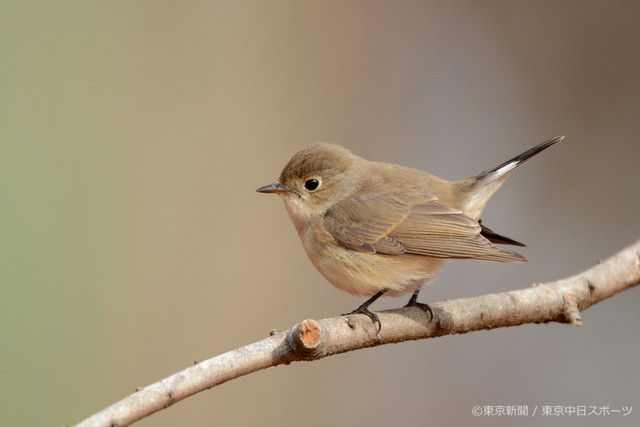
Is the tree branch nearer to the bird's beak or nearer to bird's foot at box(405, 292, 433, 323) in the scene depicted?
bird's foot at box(405, 292, 433, 323)

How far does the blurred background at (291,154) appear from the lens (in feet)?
14.9

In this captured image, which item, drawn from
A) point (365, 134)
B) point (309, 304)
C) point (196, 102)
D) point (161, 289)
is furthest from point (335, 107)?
point (161, 289)

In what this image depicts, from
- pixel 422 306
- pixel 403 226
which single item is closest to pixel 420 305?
pixel 422 306

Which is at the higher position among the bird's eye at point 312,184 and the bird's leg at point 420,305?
the bird's eye at point 312,184

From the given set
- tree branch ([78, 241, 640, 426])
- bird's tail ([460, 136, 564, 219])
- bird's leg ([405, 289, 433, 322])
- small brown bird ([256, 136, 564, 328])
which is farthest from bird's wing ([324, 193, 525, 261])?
tree branch ([78, 241, 640, 426])

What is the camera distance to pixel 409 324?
2.87 metres

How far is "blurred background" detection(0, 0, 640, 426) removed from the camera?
4.53 metres

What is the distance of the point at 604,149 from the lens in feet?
17.7

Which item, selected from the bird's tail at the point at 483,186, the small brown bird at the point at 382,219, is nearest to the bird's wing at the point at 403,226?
the small brown bird at the point at 382,219

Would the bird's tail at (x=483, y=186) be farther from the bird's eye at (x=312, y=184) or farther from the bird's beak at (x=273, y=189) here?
the bird's beak at (x=273, y=189)

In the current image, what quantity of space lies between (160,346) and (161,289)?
1.24 feet

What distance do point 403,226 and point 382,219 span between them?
0.11 metres

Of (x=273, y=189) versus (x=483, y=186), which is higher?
(x=273, y=189)

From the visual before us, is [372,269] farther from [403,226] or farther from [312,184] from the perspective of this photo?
[312,184]
